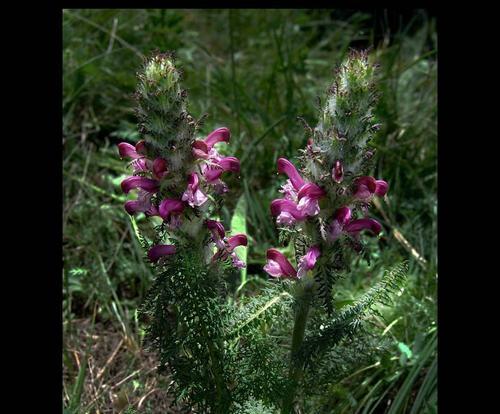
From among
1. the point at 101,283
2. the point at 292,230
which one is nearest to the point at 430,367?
the point at 292,230

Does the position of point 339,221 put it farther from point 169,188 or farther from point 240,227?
point 240,227

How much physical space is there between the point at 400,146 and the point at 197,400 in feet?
7.30

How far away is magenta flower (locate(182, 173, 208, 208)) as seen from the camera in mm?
1893

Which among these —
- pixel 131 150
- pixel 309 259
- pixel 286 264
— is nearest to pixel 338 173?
pixel 309 259

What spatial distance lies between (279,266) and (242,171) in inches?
62.6

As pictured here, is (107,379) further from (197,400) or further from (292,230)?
(292,230)

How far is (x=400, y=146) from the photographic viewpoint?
149 inches

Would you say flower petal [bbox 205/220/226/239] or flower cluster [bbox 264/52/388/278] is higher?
flower cluster [bbox 264/52/388/278]

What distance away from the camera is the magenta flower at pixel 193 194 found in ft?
6.21

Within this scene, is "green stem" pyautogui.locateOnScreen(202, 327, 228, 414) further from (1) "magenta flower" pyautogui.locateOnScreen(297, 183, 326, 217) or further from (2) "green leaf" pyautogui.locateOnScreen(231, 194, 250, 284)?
(2) "green leaf" pyautogui.locateOnScreen(231, 194, 250, 284)

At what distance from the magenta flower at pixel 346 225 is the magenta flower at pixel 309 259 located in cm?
5

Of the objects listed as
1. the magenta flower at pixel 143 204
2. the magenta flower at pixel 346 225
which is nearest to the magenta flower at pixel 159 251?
the magenta flower at pixel 143 204

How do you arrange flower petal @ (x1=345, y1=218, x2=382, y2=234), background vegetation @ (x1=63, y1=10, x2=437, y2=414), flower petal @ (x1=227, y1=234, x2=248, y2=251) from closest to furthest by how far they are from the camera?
flower petal @ (x1=345, y1=218, x2=382, y2=234) → flower petal @ (x1=227, y1=234, x2=248, y2=251) → background vegetation @ (x1=63, y1=10, x2=437, y2=414)

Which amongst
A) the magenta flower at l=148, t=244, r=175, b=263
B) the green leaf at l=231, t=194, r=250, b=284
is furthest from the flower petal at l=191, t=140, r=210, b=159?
the green leaf at l=231, t=194, r=250, b=284
